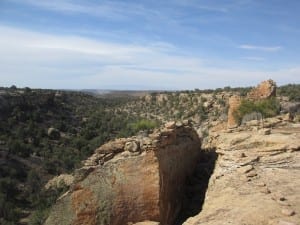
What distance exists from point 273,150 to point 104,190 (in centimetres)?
656

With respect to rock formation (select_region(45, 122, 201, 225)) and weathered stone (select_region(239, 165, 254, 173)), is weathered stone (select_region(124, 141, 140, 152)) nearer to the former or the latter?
rock formation (select_region(45, 122, 201, 225))

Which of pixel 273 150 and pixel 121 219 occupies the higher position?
pixel 273 150

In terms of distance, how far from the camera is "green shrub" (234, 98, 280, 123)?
31880 mm

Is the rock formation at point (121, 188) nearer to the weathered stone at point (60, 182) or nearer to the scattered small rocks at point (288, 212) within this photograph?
the scattered small rocks at point (288, 212)

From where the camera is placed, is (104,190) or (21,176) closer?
(104,190)

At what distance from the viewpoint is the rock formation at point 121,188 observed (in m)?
15.2

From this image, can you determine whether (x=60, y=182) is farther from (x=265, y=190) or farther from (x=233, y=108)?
(x=265, y=190)

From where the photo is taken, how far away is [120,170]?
1555 centimetres

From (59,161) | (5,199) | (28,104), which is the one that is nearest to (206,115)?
(59,161)

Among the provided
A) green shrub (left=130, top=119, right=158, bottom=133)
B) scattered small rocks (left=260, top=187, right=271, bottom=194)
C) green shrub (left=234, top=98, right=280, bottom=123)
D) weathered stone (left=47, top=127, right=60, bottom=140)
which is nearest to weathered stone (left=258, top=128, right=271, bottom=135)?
scattered small rocks (left=260, top=187, right=271, bottom=194)

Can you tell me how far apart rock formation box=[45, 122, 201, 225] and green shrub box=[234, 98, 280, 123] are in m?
16.7

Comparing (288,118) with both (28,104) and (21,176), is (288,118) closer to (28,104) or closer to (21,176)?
(21,176)

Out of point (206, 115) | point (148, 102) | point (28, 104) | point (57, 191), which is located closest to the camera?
point (57, 191)

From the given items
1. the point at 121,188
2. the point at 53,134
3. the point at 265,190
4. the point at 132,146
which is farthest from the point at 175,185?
the point at 53,134
